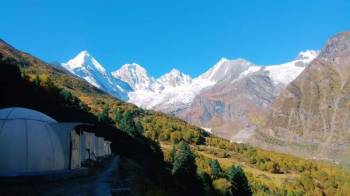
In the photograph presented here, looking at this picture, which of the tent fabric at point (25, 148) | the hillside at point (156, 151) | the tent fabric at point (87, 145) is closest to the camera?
the tent fabric at point (25, 148)

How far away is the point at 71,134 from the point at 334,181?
551 ft

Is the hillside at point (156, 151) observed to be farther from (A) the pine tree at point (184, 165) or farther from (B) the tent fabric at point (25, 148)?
(B) the tent fabric at point (25, 148)

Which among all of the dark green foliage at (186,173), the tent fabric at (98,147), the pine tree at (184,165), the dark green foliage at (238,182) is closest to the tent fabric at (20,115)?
the tent fabric at (98,147)

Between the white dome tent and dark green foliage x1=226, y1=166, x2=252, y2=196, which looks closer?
the white dome tent

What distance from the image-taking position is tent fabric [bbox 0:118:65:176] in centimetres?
2356

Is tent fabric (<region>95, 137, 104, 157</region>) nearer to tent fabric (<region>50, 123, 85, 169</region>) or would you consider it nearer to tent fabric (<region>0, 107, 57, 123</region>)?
tent fabric (<region>50, 123, 85, 169</region>)

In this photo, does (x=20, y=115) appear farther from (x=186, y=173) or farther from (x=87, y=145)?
(x=186, y=173)

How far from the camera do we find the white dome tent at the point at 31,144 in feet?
77.5

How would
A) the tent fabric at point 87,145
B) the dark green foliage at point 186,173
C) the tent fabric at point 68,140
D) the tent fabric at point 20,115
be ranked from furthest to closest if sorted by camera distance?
1. the dark green foliage at point 186,173
2. the tent fabric at point 87,145
3. the tent fabric at point 68,140
4. the tent fabric at point 20,115

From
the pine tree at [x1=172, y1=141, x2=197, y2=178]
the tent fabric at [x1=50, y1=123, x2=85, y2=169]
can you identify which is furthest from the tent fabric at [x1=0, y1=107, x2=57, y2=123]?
the pine tree at [x1=172, y1=141, x2=197, y2=178]

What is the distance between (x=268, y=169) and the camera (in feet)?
568

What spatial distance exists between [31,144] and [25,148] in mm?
402

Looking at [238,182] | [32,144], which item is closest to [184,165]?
[238,182]

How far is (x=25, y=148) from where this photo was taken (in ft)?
78.0
